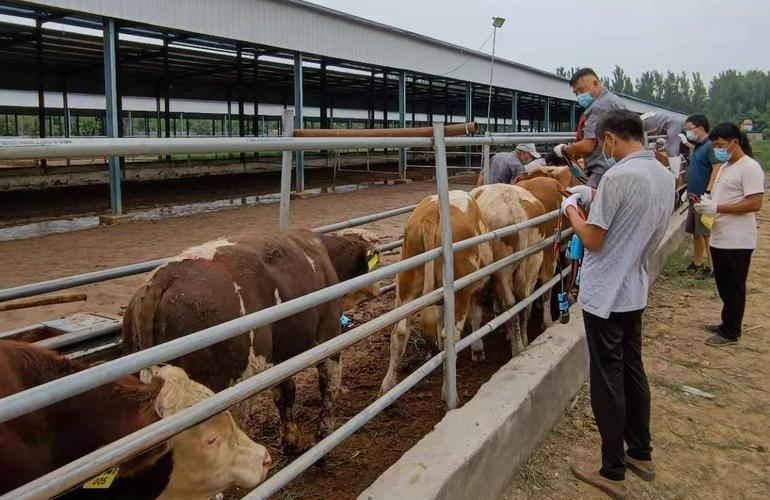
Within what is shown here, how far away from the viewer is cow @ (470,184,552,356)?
14.7 feet

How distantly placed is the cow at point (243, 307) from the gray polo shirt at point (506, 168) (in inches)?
150

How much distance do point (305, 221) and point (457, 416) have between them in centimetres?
815

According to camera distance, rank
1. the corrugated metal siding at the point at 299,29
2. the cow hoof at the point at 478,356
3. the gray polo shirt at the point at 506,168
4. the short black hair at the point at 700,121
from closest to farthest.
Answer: the cow hoof at the point at 478,356
the gray polo shirt at the point at 506,168
the short black hair at the point at 700,121
the corrugated metal siding at the point at 299,29

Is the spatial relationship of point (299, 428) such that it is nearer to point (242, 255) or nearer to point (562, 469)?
point (242, 255)

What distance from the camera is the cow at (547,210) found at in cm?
515

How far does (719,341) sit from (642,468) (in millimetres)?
2628

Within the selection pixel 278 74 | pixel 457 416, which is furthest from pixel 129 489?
pixel 278 74

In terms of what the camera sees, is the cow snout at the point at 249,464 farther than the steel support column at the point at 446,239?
No

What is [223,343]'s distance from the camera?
2553mm

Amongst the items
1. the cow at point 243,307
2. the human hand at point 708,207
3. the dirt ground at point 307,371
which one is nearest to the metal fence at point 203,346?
the cow at point 243,307

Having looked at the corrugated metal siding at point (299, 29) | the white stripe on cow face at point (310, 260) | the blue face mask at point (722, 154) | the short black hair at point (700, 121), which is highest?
the corrugated metal siding at point (299, 29)

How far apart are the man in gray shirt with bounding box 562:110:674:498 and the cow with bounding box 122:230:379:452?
4.66ft

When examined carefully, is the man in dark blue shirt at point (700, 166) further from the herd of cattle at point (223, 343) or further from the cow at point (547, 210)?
the herd of cattle at point (223, 343)

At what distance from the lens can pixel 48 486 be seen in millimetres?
1204
